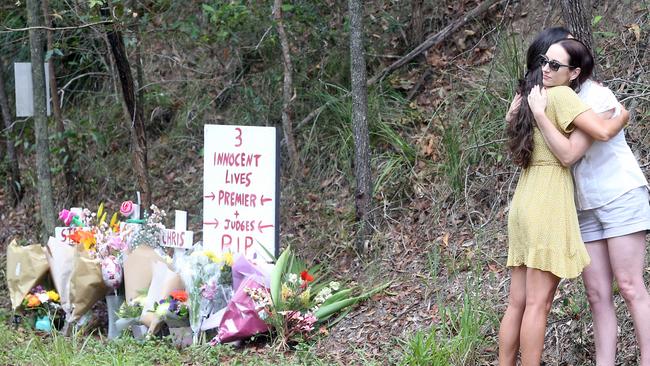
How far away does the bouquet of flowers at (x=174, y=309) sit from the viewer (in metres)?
6.48

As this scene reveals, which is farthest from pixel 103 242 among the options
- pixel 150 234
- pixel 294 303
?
pixel 294 303

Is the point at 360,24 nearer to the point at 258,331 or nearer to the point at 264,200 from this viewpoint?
the point at 264,200

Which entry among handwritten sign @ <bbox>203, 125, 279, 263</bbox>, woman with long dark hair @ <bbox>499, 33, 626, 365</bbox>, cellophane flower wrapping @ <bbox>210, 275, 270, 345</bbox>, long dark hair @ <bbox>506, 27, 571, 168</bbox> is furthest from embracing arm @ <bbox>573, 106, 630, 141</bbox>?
handwritten sign @ <bbox>203, 125, 279, 263</bbox>

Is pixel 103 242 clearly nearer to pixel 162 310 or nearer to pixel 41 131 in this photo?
pixel 162 310

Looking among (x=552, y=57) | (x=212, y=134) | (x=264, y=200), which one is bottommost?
(x=264, y=200)

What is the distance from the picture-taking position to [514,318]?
4.60m

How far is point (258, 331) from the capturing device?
6340 mm

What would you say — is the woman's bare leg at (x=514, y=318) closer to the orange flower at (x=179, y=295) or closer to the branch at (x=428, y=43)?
the orange flower at (x=179, y=295)

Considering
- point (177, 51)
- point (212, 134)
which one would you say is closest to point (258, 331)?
point (212, 134)

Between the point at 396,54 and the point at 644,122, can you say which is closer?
the point at 644,122

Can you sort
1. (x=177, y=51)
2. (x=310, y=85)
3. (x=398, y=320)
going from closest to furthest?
(x=398, y=320) → (x=310, y=85) → (x=177, y=51)

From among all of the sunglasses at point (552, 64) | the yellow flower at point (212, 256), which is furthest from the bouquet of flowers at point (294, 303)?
the sunglasses at point (552, 64)

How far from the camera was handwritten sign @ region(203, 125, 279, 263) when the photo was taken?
687 centimetres

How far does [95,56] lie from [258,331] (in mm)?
6243
